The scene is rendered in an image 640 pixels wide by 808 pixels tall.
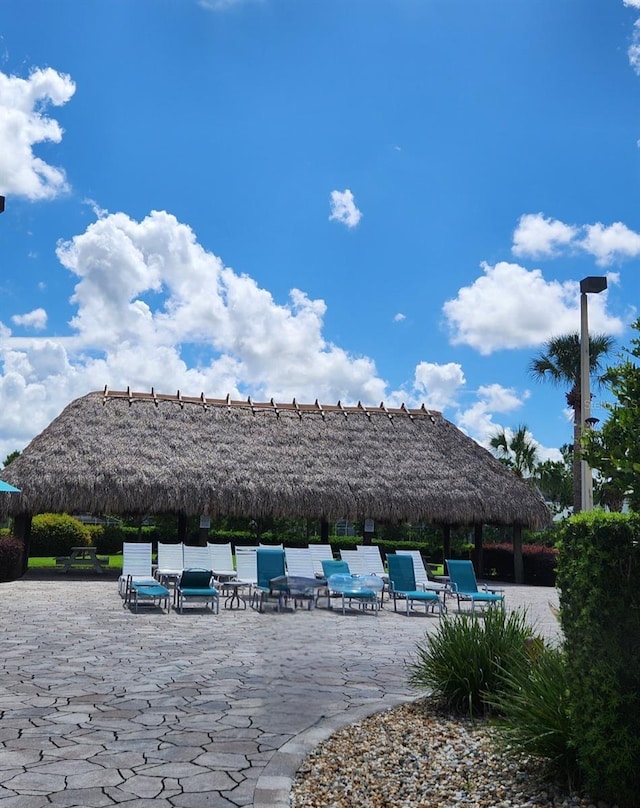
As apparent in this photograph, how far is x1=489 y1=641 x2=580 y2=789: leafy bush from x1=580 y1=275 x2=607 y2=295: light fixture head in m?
7.04

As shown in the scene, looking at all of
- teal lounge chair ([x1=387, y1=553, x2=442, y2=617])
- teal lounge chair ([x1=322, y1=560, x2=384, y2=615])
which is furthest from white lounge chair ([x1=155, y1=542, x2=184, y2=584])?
teal lounge chair ([x1=387, y1=553, x2=442, y2=617])

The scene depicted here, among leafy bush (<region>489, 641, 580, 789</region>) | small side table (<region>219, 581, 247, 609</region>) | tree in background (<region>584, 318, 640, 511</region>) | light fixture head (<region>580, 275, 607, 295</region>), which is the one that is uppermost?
light fixture head (<region>580, 275, 607, 295</region>)

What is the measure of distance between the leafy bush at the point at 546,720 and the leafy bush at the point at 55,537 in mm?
23864

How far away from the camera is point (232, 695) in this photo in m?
6.27

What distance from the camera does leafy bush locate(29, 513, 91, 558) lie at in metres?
25.8

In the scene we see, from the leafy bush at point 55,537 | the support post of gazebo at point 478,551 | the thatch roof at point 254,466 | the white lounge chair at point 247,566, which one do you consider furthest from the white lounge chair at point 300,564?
the leafy bush at point 55,537

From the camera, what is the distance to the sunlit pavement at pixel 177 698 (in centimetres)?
410

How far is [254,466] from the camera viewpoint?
19547mm

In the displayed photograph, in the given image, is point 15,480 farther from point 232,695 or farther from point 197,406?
point 232,695

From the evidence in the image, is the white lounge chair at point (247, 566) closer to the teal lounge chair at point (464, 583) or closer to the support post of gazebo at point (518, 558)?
the teal lounge chair at point (464, 583)

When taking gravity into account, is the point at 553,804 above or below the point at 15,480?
below

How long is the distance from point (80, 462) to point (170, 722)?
13861 mm

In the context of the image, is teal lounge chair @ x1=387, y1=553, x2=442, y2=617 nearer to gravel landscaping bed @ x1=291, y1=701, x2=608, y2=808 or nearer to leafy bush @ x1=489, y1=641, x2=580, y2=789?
gravel landscaping bed @ x1=291, y1=701, x2=608, y2=808

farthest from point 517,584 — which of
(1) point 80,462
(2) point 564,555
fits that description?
(2) point 564,555
